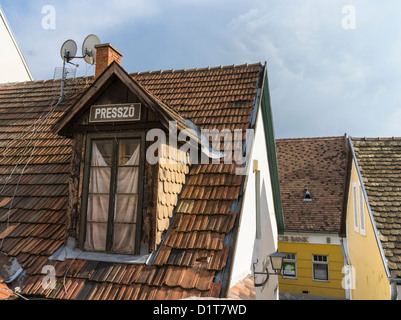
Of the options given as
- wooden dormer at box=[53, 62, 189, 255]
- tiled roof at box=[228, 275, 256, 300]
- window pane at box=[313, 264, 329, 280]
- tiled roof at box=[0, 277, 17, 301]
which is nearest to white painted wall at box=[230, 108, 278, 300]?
tiled roof at box=[228, 275, 256, 300]

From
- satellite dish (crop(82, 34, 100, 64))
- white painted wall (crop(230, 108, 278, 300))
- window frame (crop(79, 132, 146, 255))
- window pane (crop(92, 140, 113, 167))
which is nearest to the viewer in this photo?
window frame (crop(79, 132, 146, 255))

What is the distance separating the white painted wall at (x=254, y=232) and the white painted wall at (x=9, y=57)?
9933 mm

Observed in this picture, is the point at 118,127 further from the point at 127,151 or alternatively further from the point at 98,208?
the point at 98,208

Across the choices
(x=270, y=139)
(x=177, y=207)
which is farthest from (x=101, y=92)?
(x=270, y=139)

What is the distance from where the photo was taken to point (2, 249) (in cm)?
515

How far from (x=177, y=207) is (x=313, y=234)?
487 inches

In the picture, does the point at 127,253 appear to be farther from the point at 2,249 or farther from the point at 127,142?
the point at 2,249

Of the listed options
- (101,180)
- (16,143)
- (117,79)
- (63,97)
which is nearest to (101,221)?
(101,180)

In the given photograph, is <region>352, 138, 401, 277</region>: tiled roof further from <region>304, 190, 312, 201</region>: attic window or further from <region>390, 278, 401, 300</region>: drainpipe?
<region>304, 190, 312, 201</region>: attic window

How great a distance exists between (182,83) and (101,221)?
452cm

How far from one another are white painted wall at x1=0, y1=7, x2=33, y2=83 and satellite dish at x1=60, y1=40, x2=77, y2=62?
4.16m

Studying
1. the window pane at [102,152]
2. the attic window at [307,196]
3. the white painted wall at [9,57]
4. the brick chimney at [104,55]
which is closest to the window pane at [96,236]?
the window pane at [102,152]

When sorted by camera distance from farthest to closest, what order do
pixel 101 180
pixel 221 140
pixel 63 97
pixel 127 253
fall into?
pixel 63 97
pixel 221 140
pixel 101 180
pixel 127 253

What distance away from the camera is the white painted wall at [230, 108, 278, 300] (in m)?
5.48
